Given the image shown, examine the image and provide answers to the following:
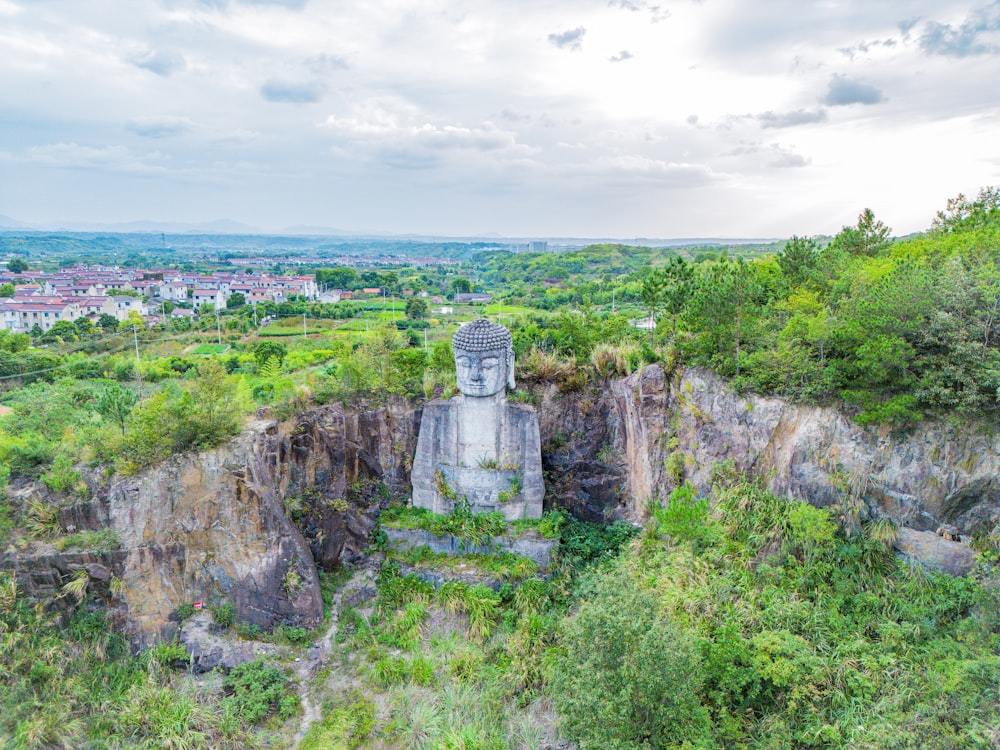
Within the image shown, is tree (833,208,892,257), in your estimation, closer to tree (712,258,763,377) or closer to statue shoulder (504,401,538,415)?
tree (712,258,763,377)

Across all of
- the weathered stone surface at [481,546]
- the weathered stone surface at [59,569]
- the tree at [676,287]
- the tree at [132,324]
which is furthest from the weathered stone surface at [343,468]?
the tree at [132,324]

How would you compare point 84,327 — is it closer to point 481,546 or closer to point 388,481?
point 388,481

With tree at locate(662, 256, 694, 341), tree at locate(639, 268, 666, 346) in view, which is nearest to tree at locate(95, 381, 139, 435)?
tree at locate(639, 268, 666, 346)

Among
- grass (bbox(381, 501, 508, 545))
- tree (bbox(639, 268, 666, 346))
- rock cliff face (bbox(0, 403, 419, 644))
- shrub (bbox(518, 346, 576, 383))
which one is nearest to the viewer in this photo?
rock cliff face (bbox(0, 403, 419, 644))

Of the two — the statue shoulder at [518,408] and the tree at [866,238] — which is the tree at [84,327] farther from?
the tree at [866,238]

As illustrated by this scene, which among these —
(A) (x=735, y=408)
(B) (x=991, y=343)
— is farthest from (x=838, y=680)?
(B) (x=991, y=343)

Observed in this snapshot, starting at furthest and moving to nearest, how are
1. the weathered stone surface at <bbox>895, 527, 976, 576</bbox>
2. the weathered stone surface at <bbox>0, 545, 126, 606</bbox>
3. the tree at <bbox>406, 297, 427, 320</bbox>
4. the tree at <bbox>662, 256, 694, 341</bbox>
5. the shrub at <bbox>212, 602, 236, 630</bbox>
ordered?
the tree at <bbox>406, 297, 427, 320</bbox> < the tree at <bbox>662, 256, 694, 341</bbox> < the shrub at <bbox>212, 602, 236, 630</bbox> < the weathered stone surface at <bbox>0, 545, 126, 606</bbox> < the weathered stone surface at <bbox>895, 527, 976, 576</bbox>

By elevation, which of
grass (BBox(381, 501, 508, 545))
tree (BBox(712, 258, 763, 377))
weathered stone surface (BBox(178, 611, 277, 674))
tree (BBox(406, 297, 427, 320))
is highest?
tree (BBox(712, 258, 763, 377))
